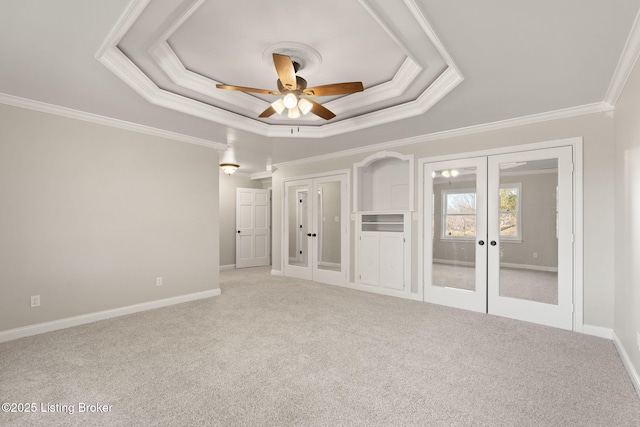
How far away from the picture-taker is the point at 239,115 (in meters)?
4.17

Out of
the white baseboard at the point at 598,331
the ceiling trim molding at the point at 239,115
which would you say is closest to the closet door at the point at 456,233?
the white baseboard at the point at 598,331

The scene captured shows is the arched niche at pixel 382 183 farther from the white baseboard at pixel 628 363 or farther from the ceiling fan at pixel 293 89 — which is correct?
the white baseboard at pixel 628 363

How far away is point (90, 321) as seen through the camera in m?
3.76

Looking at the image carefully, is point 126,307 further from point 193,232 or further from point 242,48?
point 242,48

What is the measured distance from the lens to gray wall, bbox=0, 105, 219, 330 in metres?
3.31

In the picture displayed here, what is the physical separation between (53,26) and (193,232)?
315cm

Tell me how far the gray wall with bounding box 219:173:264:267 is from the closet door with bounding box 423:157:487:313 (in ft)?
16.9

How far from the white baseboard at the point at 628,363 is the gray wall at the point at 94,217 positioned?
4899mm

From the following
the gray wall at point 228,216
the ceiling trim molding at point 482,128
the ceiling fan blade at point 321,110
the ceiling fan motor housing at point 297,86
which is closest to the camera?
the ceiling fan motor housing at point 297,86

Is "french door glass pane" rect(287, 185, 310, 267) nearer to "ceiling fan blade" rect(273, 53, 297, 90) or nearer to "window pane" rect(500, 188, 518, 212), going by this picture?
"window pane" rect(500, 188, 518, 212)

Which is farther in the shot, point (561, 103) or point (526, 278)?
point (526, 278)

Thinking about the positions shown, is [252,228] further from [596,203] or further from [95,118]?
[596,203]

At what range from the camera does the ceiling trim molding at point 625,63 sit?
2.10 m

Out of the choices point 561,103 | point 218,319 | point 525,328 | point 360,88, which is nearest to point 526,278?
point 525,328
